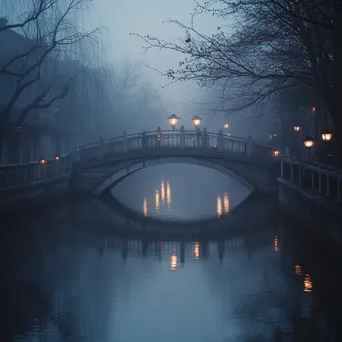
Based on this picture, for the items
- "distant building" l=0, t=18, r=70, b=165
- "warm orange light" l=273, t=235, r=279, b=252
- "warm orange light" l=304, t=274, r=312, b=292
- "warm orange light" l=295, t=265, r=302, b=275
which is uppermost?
"distant building" l=0, t=18, r=70, b=165

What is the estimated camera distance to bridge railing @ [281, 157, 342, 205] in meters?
18.5

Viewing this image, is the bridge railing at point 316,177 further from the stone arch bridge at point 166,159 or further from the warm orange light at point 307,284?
the stone arch bridge at point 166,159

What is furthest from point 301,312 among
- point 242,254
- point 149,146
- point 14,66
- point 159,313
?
point 14,66

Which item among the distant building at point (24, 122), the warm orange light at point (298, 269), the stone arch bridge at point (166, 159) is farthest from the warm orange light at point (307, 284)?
the distant building at point (24, 122)

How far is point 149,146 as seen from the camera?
3766cm

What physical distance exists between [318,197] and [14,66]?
22.5m

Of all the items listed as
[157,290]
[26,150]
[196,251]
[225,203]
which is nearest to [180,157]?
[225,203]

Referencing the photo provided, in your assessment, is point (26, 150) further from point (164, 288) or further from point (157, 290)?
point (157, 290)

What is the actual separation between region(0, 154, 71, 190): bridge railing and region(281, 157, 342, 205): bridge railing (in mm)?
10091

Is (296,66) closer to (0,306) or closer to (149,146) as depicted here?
(0,306)

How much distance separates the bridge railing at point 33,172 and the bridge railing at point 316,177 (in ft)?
33.1

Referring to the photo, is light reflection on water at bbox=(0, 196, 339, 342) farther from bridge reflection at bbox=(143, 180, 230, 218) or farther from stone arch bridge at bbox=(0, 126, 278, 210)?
stone arch bridge at bbox=(0, 126, 278, 210)

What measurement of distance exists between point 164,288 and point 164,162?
23760 mm

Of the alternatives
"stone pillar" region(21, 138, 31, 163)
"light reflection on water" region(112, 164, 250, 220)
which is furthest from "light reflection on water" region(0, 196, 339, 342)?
"stone pillar" region(21, 138, 31, 163)
